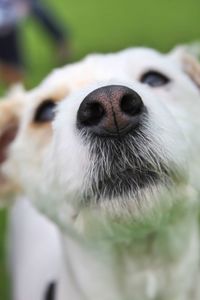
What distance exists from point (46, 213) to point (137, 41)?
5.31m

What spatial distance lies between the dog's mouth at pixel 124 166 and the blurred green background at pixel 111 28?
14.1 feet

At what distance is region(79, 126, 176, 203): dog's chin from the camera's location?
175 centimetres

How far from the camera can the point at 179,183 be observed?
1819 millimetres

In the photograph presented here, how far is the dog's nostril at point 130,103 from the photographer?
1672mm

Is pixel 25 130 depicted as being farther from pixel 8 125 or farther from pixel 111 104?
pixel 111 104

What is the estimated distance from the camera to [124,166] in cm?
178

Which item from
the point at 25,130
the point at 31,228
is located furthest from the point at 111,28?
the point at 25,130

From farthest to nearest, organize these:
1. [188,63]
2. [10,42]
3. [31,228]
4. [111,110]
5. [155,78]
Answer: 1. [10,42]
2. [31,228]
3. [188,63]
4. [155,78]
5. [111,110]

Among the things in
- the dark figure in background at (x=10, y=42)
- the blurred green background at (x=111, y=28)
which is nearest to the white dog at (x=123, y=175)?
the dark figure in background at (x=10, y=42)

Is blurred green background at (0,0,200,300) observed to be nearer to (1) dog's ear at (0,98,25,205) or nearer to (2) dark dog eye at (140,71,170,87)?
(1) dog's ear at (0,98,25,205)

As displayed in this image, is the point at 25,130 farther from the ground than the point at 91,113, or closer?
farther from the ground

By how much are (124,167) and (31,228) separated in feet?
4.03

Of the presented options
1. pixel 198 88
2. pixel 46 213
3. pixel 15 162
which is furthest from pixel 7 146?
pixel 198 88

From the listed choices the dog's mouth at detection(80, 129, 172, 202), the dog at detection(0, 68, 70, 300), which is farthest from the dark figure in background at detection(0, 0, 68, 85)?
the dog's mouth at detection(80, 129, 172, 202)
